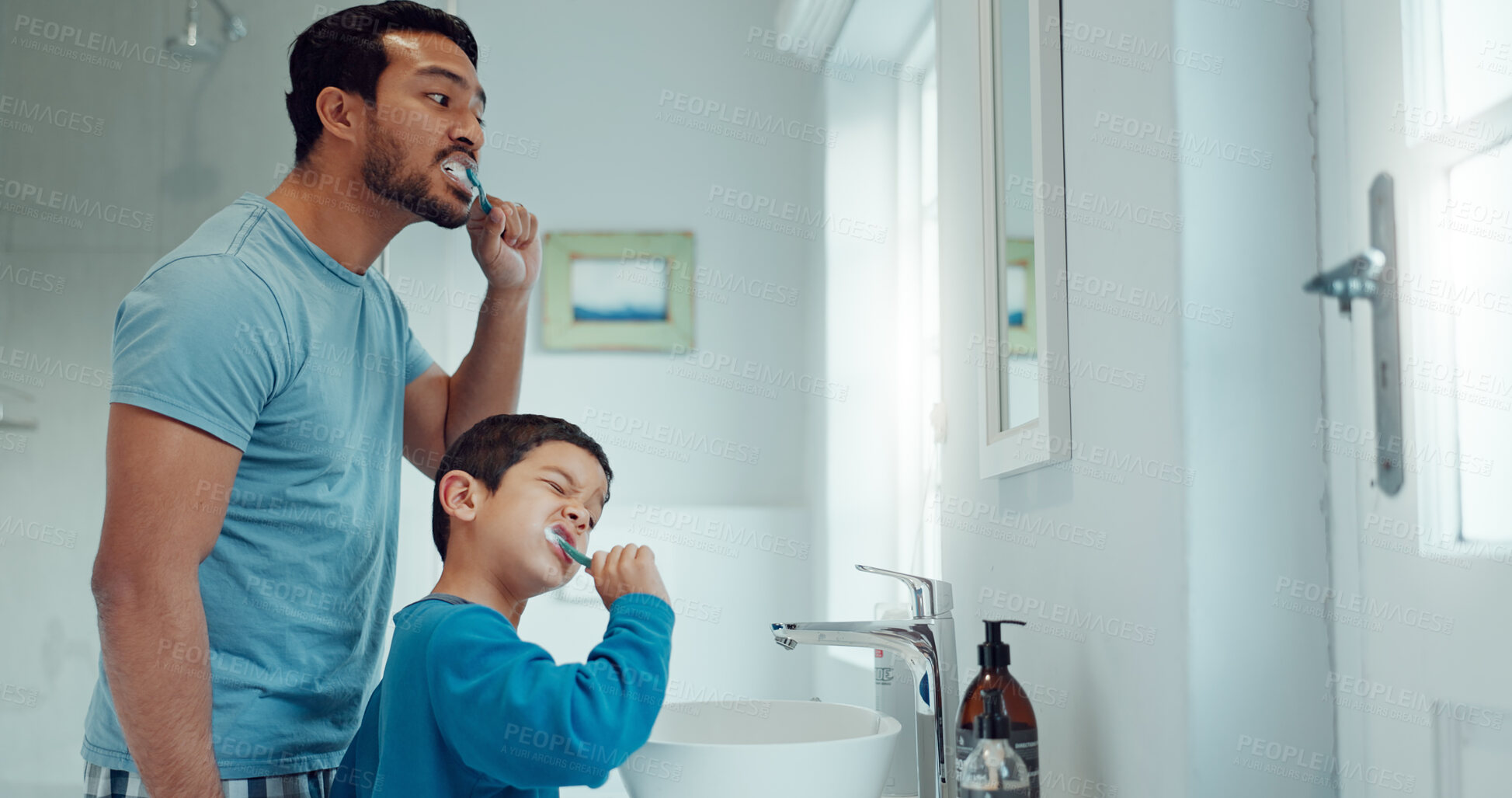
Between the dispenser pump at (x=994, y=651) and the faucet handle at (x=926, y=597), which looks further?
the faucet handle at (x=926, y=597)

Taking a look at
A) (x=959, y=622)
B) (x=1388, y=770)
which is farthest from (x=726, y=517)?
(x=1388, y=770)

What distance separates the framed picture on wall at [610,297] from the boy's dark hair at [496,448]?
60.4 inches

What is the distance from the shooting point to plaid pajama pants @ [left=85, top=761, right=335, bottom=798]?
0.92m

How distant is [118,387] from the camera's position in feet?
2.82

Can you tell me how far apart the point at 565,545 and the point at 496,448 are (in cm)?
12

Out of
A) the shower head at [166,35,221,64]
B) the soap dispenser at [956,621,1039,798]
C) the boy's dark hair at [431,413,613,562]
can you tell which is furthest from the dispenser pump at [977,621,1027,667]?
the shower head at [166,35,221,64]

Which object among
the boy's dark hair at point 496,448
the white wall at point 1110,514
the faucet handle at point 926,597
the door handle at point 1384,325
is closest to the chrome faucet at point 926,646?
the faucet handle at point 926,597

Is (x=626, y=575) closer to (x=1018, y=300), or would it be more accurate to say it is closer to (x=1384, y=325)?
(x=1018, y=300)

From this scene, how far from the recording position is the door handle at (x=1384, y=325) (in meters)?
0.66

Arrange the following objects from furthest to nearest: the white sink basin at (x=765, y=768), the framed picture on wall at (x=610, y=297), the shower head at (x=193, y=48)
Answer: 1. the framed picture on wall at (x=610, y=297)
2. the shower head at (x=193, y=48)
3. the white sink basin at (x=765, y=768)

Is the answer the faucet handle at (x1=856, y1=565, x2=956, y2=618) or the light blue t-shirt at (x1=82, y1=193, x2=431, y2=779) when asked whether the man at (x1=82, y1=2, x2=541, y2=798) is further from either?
the faucet handle at (x1=856, y1=565, x2=956, y2=618)

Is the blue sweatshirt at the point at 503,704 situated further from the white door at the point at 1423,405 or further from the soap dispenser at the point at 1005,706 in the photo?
the white door at the point at 1423,405

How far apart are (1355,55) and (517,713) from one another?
28.4 inches

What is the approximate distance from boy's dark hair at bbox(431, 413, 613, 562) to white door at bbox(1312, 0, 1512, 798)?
0.60 m
